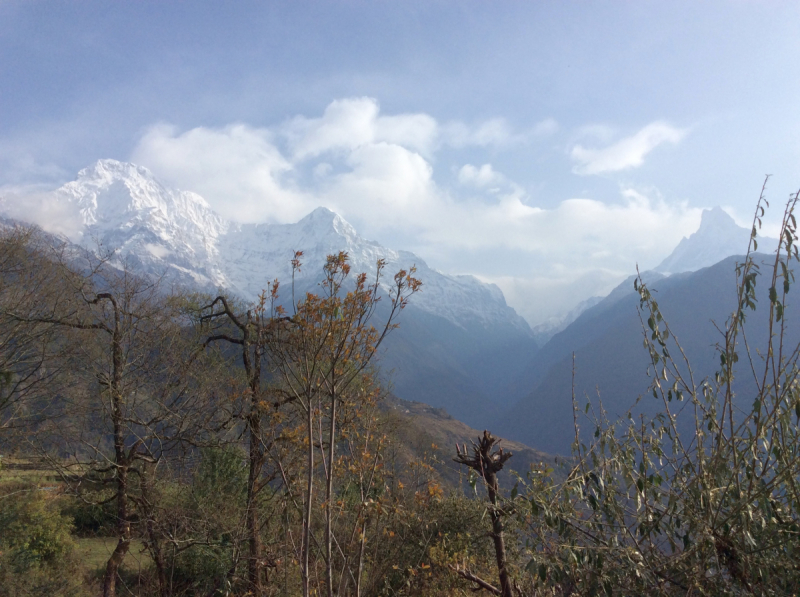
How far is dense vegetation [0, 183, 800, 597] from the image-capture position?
349 cm

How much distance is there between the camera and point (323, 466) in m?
7.75

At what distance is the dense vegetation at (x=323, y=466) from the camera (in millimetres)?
3494

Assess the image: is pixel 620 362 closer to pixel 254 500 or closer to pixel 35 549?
pixel 35 549

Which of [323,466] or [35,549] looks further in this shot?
[35,549]

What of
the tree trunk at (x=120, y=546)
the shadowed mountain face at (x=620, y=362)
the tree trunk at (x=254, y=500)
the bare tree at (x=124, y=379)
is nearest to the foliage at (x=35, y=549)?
the bare tree at (x=124, y=379)

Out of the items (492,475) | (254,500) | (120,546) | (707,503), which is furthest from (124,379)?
(707,503)

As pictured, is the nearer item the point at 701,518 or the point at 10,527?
the point at 701,518

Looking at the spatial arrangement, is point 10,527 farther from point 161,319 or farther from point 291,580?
point 291,580

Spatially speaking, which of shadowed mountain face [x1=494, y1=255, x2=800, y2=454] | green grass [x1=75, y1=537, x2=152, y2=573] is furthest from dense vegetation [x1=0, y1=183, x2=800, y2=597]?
shadowed mountain face [x1=494, y1=255, x2=800, y2=454]

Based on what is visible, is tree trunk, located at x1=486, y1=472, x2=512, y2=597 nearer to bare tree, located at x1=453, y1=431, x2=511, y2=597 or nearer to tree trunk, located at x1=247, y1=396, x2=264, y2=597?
bare tree, located at x1=453, y1=431, x2=511, y2=597

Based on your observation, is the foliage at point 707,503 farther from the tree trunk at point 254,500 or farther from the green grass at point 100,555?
the green grass at point 100,555

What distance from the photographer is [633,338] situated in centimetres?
17562

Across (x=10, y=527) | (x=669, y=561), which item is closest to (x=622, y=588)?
(x=669, y=561)

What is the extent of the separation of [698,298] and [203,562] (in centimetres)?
18771
